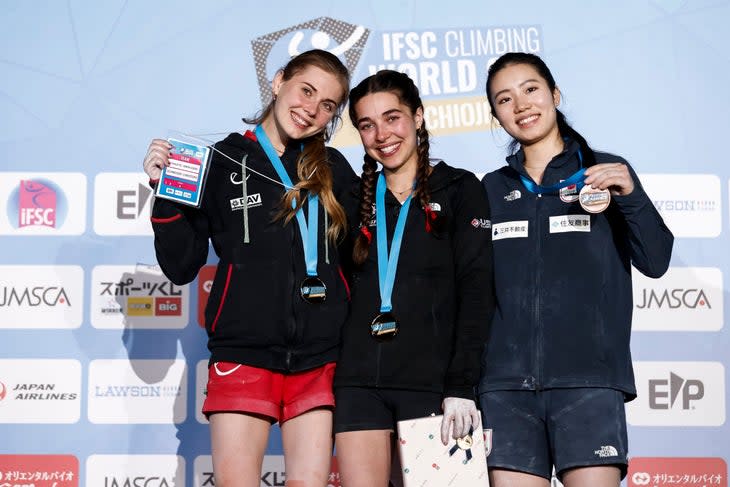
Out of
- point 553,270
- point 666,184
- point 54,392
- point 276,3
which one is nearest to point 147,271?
point 54,392

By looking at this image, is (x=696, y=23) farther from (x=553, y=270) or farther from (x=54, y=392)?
(x=54, y=392)

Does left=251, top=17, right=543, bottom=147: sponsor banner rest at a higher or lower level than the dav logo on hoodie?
higher

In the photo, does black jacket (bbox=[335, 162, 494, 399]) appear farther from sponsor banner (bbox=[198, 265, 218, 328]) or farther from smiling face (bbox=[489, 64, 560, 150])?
sponsor banner (bbox=[198, 265, 218, 328])

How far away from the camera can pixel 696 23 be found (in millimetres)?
3570

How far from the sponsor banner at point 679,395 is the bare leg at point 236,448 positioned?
74.7 inches

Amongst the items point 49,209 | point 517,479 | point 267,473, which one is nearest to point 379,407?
point 517,479

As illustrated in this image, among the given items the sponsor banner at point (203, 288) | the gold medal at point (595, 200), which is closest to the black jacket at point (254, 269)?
the gold medal at point (595, 200)

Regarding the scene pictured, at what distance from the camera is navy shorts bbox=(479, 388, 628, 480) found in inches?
81.5

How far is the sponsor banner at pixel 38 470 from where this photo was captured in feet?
11.5

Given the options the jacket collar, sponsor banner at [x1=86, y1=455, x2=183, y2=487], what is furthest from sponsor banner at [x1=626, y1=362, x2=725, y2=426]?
sponsor banner at [x1=86, y1=455, x2=183, y2=487]

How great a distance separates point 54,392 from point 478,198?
2208 millimetres

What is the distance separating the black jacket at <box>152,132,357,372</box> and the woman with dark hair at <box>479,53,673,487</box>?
1.54ft

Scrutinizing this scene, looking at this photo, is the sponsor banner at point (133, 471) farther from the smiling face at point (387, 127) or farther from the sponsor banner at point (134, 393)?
the smiling face at point (387, 127)

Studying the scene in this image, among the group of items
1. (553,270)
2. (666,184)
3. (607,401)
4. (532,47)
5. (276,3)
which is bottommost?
(607,401)
